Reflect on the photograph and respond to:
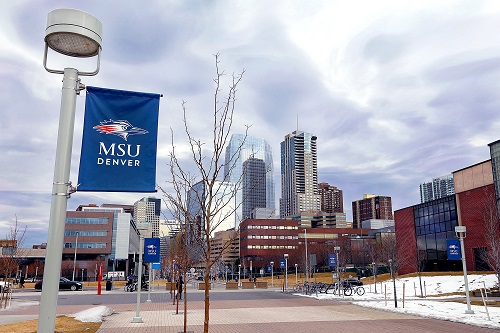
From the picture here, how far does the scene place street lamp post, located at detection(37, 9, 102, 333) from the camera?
4.29 metres

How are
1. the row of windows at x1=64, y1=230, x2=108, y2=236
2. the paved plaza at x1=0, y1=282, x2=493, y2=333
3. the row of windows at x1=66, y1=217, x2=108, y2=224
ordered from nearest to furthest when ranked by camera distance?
the paved plaza at x1=0, y1=282, x2=493, y2=333 < the row of windows at x1=64, y1=230, x2=108, y2=236 < the row of windows at x1=66, y1=217, x2=108, y2=224

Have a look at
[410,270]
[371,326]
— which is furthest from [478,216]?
[371,326]

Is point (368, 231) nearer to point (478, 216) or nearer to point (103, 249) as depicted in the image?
point (103, 249)

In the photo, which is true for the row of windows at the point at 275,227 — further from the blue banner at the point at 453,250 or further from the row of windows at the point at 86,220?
the blue banner at the point at 453,250

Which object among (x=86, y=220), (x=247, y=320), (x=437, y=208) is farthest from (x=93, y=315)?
(x=86, y=220)

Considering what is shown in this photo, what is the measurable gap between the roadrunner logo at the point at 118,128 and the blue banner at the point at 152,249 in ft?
57.8

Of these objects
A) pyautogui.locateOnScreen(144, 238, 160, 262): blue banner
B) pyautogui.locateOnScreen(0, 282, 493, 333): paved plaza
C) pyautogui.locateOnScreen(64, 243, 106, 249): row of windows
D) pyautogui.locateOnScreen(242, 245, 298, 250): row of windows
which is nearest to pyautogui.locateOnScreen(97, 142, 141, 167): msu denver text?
pyautogui.locateOnScreen(0, 282, 493, 333): paved plaza

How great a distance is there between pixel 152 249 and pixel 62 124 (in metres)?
19.1

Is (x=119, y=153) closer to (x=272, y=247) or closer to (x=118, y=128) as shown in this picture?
(x=118, y=128)

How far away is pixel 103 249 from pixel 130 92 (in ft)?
377

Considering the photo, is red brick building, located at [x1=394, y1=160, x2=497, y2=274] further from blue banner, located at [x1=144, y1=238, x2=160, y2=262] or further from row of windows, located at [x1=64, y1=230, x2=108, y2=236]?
row of windows, located at [x1=64, y1=230, x2=108, y2=236]

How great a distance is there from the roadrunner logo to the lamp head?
1075mm

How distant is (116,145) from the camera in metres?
5.60

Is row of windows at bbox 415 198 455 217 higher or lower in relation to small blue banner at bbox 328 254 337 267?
higher
